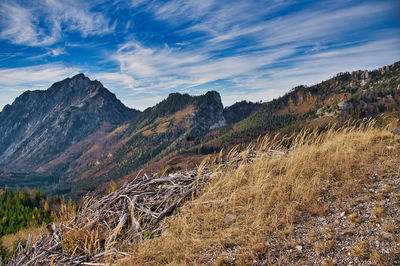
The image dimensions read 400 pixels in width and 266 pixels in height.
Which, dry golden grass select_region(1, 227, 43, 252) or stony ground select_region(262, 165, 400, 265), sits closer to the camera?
stony ground select_region(262, 165, 400, 265)

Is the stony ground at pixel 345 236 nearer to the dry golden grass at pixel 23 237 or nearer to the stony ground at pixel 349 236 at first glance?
the stony ground at pixel 349 236

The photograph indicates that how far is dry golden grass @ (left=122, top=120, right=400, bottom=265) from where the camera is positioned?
3680 mm

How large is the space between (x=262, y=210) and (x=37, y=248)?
5.76 m

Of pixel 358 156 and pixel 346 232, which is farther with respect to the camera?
pixel 358 156

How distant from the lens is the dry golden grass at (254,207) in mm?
3680

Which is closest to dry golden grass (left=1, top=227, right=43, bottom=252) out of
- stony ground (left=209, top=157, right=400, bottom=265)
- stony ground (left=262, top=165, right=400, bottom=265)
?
stony ground (left=209, top=157, right=400, bottom=265)

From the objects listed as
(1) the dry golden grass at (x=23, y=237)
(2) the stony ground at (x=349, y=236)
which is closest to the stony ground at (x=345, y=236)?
(2) the stony ground at (x=349, y=236)

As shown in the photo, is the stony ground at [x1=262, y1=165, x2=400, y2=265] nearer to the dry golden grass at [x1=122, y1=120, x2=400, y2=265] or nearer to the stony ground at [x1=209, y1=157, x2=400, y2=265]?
the stony ground at [x1=209, y1=157, x2=400, y2=265]

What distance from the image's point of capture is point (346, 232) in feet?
11.6

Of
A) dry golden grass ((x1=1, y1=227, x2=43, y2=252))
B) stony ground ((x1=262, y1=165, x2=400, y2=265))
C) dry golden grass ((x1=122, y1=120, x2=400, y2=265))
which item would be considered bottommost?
dry golden grass ((x1=1, y1=227, x2=43, y2=252))

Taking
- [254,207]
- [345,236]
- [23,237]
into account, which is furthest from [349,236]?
[23,237]

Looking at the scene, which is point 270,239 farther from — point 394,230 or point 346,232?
point 394,230

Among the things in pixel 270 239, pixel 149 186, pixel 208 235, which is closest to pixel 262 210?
pixel 270 239

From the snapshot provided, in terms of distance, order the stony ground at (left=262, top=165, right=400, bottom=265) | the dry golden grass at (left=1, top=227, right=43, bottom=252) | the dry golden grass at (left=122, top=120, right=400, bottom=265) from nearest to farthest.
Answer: the stony ground at (left=262, top=165, right=400, bottom=265), the dry golden grass at (left=122, top=120, right=400, bottom=265), the dry golden grass at (left=1, top=227, right=43, bottom=252)
